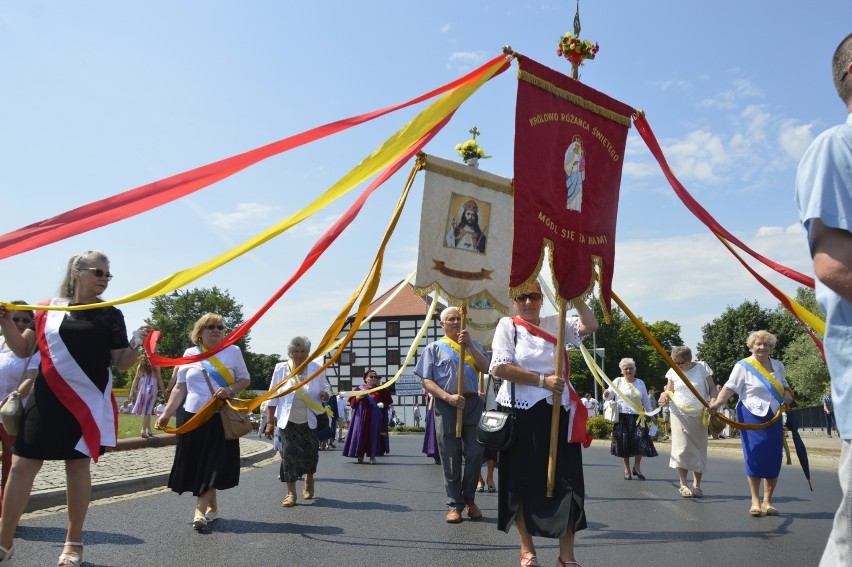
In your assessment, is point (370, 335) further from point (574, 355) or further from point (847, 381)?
point (847, 381)

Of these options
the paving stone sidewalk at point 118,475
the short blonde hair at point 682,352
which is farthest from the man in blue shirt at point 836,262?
the paving stone sidewalk at point 118,475

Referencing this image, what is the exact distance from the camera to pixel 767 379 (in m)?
7.95

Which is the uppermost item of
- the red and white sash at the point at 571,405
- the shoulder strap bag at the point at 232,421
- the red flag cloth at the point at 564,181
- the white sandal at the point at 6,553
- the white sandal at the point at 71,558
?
the red flag cloth at the point at 564,181

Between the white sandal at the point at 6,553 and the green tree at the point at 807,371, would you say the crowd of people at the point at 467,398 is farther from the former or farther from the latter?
the green tree at the point at 807,371

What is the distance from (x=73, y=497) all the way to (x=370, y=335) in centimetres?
5362

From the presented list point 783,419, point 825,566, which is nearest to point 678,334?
point 783,419

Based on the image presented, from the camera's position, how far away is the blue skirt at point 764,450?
777 centimetres

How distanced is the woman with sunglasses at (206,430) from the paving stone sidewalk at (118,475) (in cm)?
189

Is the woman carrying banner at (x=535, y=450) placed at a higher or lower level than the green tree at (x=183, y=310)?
lower

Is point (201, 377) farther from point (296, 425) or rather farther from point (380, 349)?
point (380, 349)

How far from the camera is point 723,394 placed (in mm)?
8008

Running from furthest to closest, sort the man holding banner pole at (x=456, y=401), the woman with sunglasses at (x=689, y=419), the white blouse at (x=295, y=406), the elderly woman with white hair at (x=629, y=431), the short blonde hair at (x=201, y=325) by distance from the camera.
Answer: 1. the elderly woman with white hair at (x=629, y=431)
2. the woman with sunglasses at (x=689, y=419)
3. the white blouse at (x=295, y=406)
4. the man holding banner pole at (x=456, y=401)
5. the short blonde hair at (x=201, y=325)

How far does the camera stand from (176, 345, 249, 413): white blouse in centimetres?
705

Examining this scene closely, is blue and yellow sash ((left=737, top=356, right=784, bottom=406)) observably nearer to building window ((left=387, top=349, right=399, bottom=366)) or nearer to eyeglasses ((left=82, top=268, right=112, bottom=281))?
eyeglasses ((left=82, top=268, right=112, bottom=281))
